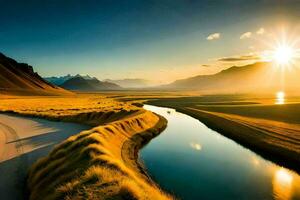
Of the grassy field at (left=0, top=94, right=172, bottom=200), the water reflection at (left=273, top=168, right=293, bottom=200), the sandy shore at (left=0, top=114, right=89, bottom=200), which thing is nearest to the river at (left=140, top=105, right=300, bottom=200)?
the water reflection at (left=273, top=168, right=293, bottom=200)

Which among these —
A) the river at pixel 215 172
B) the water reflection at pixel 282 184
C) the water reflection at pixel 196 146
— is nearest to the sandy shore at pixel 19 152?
the river at pixel 215 172

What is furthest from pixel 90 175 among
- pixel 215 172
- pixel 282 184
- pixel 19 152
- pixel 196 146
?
pixel 196 146

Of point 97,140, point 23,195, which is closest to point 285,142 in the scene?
point 97,140

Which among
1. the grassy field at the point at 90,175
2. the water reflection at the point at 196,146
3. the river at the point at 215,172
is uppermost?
the grassy field at the point at 90,175

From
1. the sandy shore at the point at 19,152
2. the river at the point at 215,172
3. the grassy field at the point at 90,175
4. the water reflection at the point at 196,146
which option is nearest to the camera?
the grassy field at the point at 90,175

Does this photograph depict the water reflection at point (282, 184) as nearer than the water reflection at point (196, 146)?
Yes

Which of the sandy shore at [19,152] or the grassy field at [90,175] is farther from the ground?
the grassy field at [90,175]

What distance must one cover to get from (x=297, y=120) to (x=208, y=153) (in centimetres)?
3538

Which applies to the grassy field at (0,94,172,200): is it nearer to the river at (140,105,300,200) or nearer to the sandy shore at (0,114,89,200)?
the sandy shore at (0,114,89,200)

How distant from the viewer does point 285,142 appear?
3981 cm

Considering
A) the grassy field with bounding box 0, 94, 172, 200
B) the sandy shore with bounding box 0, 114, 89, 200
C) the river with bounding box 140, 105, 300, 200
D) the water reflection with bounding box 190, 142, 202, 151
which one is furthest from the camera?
the water reflection with bounding box 190, 142, 202, 151

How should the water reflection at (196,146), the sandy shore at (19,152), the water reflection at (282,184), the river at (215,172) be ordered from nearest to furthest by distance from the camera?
the sandy shore at (19,152) → the water reflection at (282,184) → the river at (215,172) → the water reflection at (196,146)

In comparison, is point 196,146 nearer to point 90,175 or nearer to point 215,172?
point 215,172

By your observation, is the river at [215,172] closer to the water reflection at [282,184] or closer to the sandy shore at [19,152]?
the water reflection at [282,184]
